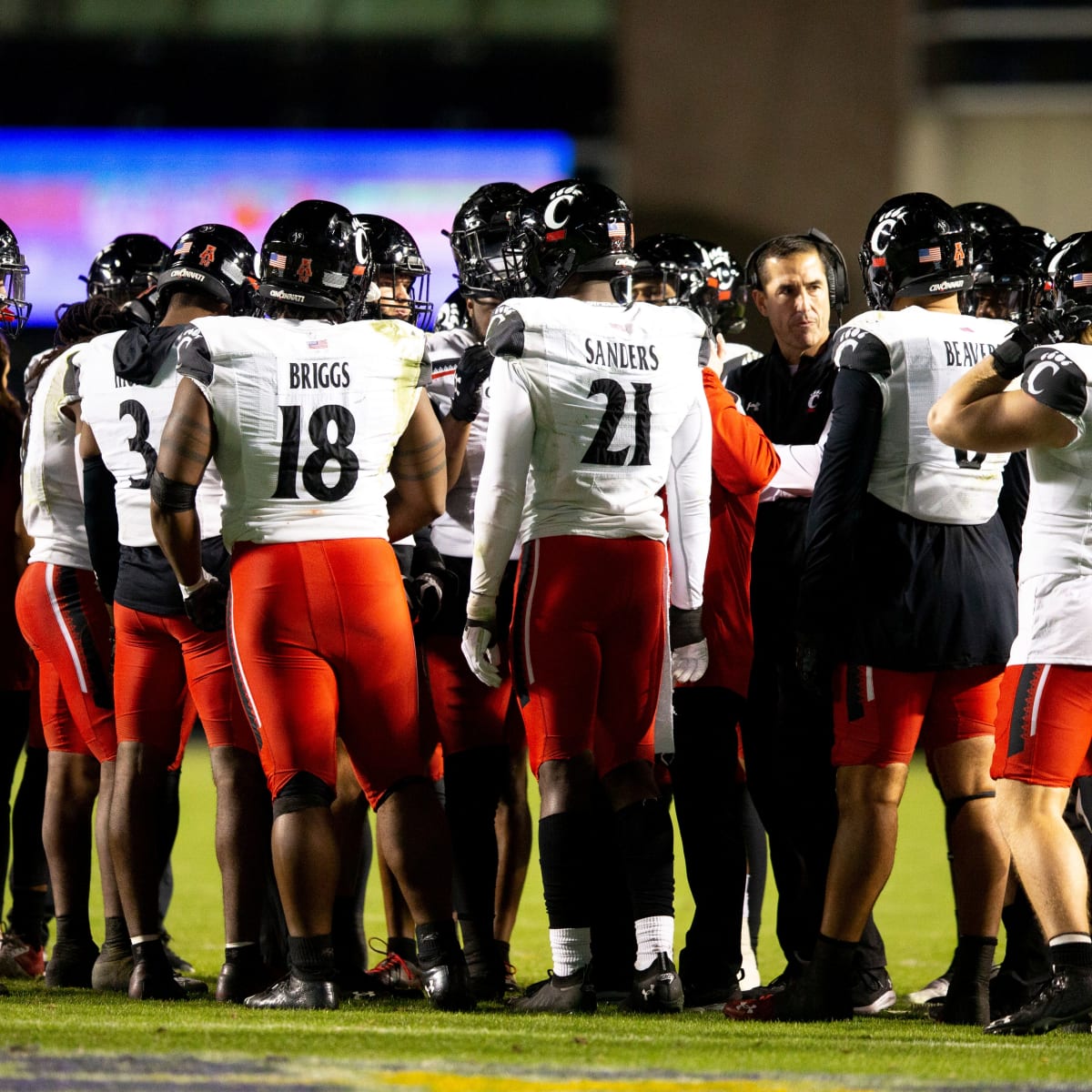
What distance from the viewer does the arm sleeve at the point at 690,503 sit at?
4730mm

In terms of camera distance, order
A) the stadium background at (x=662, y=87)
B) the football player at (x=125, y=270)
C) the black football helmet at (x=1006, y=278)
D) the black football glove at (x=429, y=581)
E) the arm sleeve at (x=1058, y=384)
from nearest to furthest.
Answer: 1. the arm sleeve at (x=1058, y=384)
2. the black football glove at (x=429, y=581)
3. the black football helmet at (x=1006, y=278)
4. the football player at (x=125, y=270)
5. the stadium background at (x=662, y=87)

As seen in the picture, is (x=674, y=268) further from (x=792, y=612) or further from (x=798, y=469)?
(x=792, y=612)

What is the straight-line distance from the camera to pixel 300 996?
4340 millimetres

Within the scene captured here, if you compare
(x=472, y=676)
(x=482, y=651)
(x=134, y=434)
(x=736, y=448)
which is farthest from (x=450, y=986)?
(x=134, y=434)

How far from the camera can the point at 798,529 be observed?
5102 mm

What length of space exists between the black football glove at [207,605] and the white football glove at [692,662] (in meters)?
1.18

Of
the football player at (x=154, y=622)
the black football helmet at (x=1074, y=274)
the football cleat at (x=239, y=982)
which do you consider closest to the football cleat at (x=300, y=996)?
the football cleat at (x=239, y=982)

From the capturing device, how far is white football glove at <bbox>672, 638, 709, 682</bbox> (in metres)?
4.77

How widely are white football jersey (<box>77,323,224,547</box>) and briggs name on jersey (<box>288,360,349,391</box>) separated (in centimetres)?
51

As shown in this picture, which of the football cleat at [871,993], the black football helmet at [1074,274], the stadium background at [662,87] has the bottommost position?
the football cleat at [871,993]

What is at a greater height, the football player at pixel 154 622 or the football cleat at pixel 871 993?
the football player at pixel 154 622

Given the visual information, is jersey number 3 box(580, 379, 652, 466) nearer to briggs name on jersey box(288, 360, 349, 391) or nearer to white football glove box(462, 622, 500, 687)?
white football glove box(462, 622, 500, 687)

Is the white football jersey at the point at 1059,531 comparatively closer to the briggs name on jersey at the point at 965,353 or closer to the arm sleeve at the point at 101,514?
the briggs name on jersey at the point at 965,353

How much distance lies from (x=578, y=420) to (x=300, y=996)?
155cm
